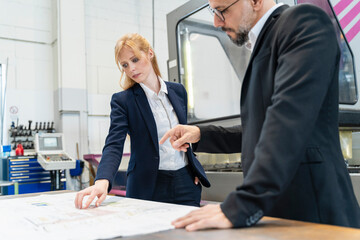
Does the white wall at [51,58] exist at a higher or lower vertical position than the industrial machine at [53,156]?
higher

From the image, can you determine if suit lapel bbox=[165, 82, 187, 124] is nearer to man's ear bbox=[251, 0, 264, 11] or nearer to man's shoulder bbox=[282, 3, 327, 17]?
man's ear bbox=[251, 0, 264, 11]

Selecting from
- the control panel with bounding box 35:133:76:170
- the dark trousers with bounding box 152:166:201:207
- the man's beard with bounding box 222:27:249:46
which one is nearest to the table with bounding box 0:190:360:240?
the man's beard with bounding box 222:27:249:46

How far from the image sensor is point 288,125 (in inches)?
28.1

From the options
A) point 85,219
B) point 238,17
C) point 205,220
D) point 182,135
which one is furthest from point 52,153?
point 205,220

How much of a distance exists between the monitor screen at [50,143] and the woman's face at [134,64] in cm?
303

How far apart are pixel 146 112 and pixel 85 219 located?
762 mm

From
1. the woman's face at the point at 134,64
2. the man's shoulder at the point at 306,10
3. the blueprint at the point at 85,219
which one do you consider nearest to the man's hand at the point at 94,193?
the blueprint at the point at 85,219

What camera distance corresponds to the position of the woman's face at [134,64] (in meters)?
Result: 1.68

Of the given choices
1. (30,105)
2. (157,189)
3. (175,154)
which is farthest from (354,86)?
(30,105)

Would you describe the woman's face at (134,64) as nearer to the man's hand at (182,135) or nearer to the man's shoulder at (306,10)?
the man's hand at (182,135)

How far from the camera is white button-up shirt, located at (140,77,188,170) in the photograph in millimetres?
1592

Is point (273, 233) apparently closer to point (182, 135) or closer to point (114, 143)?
point (182, 135)

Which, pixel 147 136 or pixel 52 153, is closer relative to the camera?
pixel 147 136

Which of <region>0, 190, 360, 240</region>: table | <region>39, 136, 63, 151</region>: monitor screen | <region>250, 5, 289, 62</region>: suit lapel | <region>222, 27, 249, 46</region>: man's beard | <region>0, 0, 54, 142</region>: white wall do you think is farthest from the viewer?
<region>0, 0, 54, 142</region>: white wall
